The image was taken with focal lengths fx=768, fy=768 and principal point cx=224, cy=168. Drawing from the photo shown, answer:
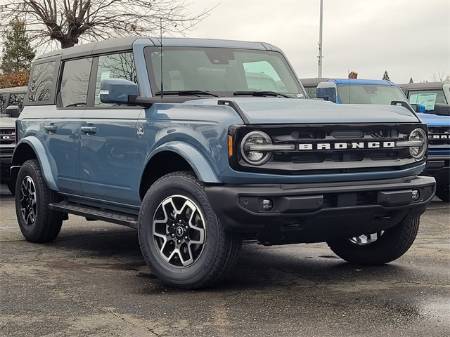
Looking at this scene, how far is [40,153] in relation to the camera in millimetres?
7453

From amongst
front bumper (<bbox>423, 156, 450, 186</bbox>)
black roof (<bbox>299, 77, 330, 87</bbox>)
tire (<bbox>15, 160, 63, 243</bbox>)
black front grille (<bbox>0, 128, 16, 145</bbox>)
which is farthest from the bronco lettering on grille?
black front grille (<bbox>0, 128, 16, 145</bbox>)

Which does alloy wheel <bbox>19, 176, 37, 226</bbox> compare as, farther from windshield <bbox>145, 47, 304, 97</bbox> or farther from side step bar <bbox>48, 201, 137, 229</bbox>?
windshield <bbox>145, 47, 304, 97</bbox>

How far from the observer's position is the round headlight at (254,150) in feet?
16.5

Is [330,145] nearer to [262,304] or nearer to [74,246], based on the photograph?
[262,304]

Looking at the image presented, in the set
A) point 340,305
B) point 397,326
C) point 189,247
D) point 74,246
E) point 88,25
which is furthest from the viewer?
point 88,25

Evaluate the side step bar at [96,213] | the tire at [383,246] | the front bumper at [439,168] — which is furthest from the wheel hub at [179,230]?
the front bumper at [439,168]

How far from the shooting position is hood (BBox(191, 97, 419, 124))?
5156 mm

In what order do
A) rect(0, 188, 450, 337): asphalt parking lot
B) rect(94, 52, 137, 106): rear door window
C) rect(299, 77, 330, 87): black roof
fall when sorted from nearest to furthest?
rect(0, 188, 450, 337): asphalt parking lot, rect(94, 52, 137, 106): rear door window, rect(299, 77, 330, 87): black roof

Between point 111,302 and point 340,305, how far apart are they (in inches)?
59.0

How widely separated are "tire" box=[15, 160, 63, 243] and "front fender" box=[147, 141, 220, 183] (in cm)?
231

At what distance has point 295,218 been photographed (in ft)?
16.7

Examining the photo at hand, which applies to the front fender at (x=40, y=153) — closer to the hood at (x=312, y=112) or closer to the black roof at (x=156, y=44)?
the black roof at (x=156, y=44)

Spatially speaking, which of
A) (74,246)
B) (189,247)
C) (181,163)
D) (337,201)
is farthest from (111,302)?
(74,246)

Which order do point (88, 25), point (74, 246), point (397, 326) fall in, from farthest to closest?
point (88, 25) → point (74, 246) → point (397, 326)
